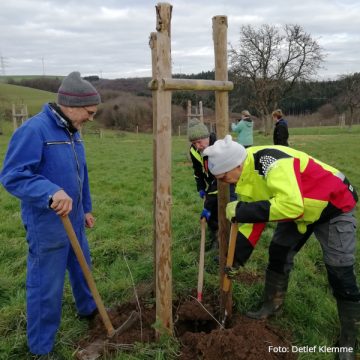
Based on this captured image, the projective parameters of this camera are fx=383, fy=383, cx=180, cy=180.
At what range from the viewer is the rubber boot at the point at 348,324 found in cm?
310

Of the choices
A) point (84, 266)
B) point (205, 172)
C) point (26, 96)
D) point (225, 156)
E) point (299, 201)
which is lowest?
point (84, 266)

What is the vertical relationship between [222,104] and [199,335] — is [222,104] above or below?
above

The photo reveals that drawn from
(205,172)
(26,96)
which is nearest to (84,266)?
(205,172)

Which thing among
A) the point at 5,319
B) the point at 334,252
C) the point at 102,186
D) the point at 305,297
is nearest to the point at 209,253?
the point at 305,297

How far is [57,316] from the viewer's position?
3.14 metres

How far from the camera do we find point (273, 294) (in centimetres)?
365

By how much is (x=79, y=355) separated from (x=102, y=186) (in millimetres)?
7055

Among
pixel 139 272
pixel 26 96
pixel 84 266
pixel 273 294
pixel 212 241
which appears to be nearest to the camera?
pixel 84 266

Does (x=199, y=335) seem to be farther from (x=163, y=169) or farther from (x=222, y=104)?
(x=222, y=104)

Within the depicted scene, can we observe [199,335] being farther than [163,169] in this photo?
Yes

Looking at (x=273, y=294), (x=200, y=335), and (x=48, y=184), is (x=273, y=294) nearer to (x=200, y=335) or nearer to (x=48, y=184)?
(x=200, y=335)

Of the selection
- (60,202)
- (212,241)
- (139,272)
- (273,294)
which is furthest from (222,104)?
(212,241)

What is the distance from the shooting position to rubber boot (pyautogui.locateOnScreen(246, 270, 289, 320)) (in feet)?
11.9

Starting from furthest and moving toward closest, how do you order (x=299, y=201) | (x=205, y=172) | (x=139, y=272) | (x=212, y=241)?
(x=212, y=241)
(x=205, y=172)
(x=139, y=272)
(x=299, y=201)
